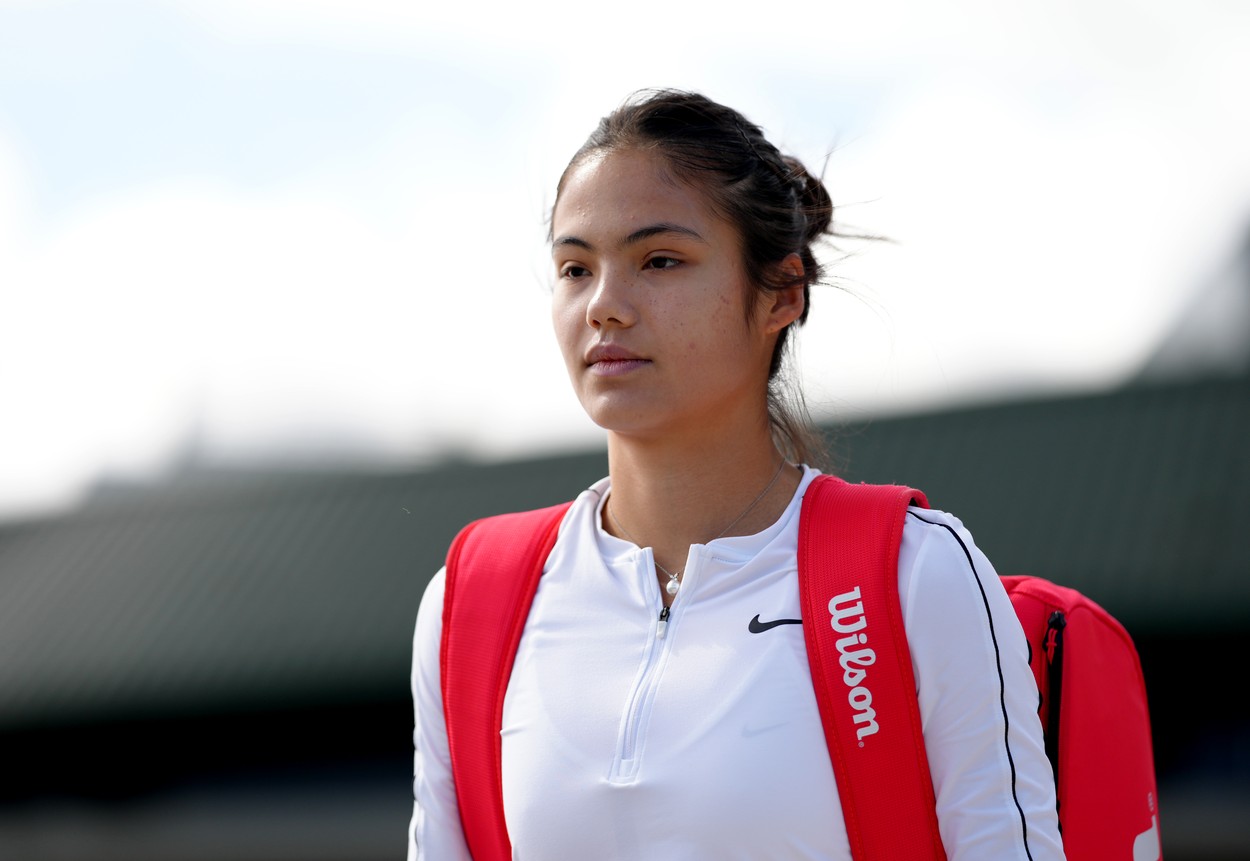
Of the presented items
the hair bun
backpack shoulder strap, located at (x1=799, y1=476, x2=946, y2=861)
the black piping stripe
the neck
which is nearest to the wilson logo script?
backpack shoulder strap, located at (x1=799, y1=476, x2=946, y2=861)

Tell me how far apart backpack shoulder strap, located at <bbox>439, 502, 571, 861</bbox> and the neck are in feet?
0.60

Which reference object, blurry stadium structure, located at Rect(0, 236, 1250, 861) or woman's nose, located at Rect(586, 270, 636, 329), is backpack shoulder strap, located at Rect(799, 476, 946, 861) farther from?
blurry stadium structure, located at Rect(0, 236, 1250, 861)

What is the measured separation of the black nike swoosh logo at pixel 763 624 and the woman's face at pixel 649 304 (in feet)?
1.03

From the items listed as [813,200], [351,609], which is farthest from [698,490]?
[351,609]

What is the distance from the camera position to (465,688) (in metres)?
1.88

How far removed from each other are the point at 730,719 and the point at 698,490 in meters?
0.39

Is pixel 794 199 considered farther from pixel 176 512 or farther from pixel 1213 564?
pixel 176 512

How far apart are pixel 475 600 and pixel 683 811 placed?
0.49 meters

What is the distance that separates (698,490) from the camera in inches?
75.7

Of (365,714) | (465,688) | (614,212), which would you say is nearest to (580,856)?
(465,688)

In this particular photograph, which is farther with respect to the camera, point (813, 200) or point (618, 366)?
point (813, 200)

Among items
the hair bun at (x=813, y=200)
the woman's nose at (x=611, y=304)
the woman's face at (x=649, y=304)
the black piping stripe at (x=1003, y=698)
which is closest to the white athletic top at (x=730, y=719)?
the black piping stripe at (x=1003, y=698)

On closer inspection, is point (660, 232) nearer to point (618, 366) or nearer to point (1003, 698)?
point (618, 366)

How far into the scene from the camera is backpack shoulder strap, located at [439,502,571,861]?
184 centimetres
